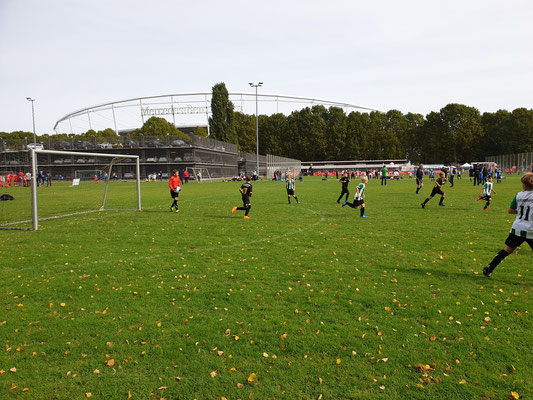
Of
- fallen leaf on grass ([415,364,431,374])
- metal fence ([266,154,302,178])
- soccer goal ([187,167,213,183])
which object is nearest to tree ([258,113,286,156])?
metal fence ([266,154,302,178])

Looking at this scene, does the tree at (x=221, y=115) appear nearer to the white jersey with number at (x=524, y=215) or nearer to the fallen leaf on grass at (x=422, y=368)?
the white jersey with number at (x=524, y=215)

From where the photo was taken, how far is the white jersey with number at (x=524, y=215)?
19.7 feet

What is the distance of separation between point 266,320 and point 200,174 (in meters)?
49.9

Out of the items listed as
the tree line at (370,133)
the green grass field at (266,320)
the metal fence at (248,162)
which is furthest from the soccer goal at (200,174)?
the green grass field at (266,320)

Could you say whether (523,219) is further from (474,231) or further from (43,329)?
(43,329)

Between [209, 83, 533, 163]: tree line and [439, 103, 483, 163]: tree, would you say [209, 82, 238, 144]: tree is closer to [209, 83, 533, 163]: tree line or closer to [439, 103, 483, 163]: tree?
[209, 83, 533, 163]: tree line

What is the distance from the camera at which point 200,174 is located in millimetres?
53656

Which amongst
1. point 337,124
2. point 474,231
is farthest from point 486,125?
point 474,231

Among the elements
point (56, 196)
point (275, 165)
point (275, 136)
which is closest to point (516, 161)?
point (275, 165)

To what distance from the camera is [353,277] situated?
6.71 m

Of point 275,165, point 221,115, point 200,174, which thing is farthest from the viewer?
point 221,115

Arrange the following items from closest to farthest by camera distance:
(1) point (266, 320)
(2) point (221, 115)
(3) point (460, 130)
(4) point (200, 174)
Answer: (1) point (266, 320)
(4) point (200, 174)
(2) point (221, 115)
(3) point (460, 130)

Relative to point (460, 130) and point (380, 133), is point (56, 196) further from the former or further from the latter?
point (380, 133)

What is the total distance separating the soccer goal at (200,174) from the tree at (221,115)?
1882 centimetres
